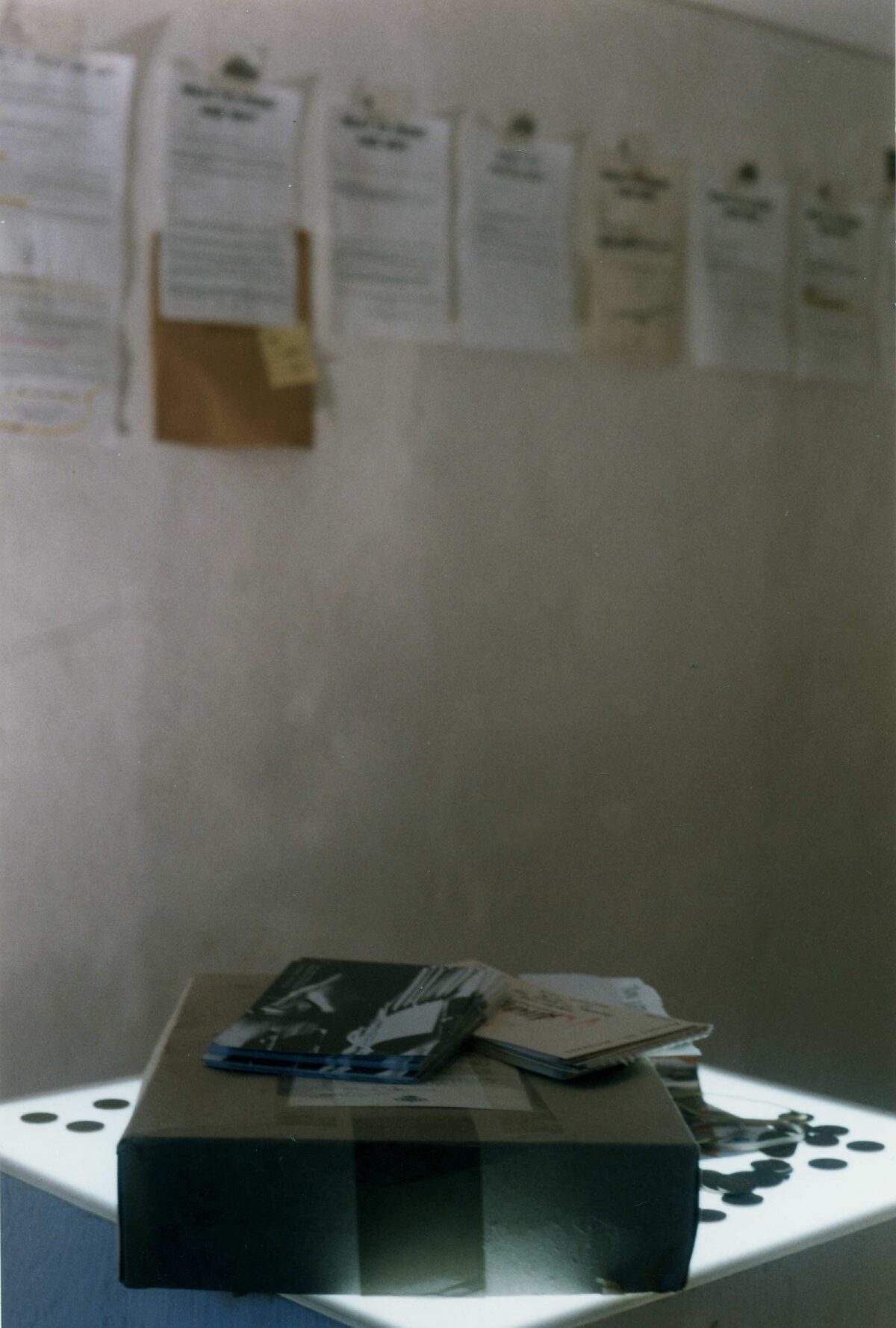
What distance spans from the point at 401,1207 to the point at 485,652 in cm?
120

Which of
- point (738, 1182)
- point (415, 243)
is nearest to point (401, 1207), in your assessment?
point (738, 1182)

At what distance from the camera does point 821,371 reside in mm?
2105

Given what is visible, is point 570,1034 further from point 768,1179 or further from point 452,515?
point 452,515

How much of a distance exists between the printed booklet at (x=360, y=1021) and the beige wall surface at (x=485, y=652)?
2.50 feet

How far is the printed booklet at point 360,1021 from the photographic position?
28.1 inches

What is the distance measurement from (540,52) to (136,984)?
1296mm

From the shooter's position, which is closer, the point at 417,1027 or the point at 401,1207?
the point at 401,1207

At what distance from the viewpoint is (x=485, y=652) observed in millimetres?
1798

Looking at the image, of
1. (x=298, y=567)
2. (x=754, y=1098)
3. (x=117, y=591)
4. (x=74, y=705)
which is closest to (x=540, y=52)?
(x=298, y=567)

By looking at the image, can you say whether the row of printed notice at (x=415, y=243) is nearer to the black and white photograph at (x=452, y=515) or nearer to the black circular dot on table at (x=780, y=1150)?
the black and white photograph at (x=452, y=515)

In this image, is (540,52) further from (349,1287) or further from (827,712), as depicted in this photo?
(349,1287)

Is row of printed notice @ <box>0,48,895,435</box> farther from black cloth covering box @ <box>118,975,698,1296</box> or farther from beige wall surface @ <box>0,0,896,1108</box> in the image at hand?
black cloth covering box @ <box>118,975,698,1296</box>

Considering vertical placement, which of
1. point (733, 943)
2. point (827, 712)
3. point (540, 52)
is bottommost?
point (733, 943)

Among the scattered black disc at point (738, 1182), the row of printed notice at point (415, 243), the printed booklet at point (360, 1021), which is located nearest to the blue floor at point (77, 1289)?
the printed booklet at point (360, 1021)
